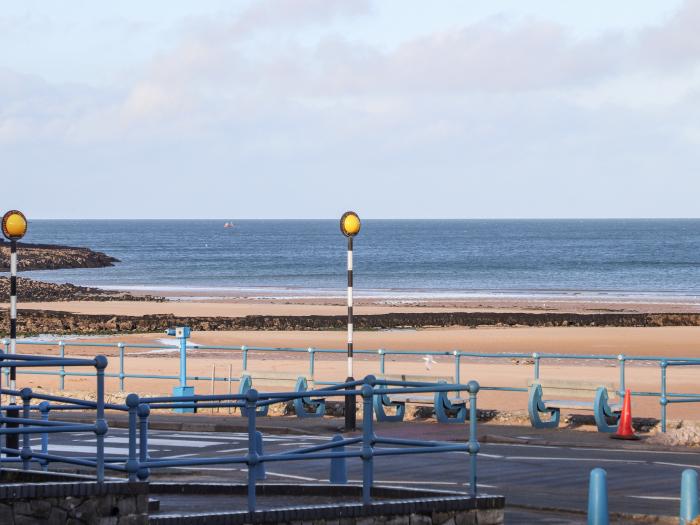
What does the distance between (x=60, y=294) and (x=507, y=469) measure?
210 feet

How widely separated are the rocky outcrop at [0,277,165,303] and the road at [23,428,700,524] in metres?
53.9

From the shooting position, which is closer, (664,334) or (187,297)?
(664,334)

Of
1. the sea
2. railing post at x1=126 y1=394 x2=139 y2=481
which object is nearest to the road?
railing post at x1=126 y1=394 x2=139 y2=481

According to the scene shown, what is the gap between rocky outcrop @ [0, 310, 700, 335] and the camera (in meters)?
51.3

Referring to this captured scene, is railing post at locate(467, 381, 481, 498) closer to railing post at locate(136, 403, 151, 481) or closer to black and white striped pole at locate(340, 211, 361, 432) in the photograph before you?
railing post at locate(136, 403, 151, 481)

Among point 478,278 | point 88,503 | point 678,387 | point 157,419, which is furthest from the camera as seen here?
point 478,278

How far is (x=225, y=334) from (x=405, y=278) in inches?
2168

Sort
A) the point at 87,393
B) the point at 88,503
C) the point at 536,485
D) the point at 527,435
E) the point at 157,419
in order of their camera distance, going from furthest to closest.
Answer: the point at 87,393 < the point at 157,419 < the point at 527,435 < the point at 536,485 < the point at 88,503

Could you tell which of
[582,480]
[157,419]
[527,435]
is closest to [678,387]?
[527,435]

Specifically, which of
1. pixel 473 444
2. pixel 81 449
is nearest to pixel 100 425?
pixel 473 444

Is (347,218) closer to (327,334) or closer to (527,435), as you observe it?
(527,435)

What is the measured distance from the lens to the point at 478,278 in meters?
102

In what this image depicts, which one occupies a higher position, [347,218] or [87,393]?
[347,218]

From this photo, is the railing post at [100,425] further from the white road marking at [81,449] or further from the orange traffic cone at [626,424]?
the orange traffic cone at [626,424]
